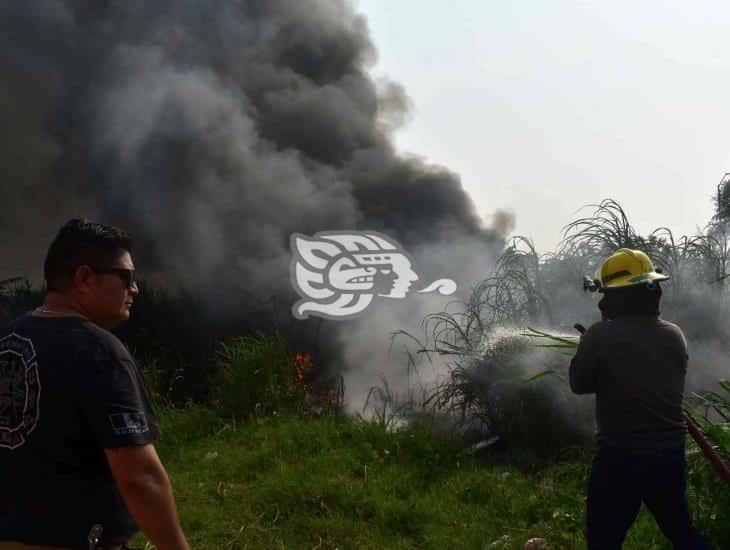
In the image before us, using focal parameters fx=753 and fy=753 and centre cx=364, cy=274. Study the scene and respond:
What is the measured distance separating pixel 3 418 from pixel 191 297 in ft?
29.9

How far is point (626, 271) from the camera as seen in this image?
3223mm

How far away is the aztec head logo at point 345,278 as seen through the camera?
31.0 feet

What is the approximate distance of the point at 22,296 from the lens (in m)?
9.91

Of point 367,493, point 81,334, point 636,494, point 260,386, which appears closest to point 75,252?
point 81,334

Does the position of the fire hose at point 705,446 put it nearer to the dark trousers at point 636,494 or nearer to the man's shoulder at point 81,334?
the dark trousers at point 636,494

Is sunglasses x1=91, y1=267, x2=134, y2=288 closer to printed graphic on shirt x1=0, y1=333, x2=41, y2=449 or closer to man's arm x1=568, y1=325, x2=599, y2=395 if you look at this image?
printed graphic on shirt x1=0, y1=333, x2=41, y2=449

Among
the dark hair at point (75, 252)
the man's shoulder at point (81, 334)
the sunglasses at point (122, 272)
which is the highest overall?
the dark hair at point (75, 252)

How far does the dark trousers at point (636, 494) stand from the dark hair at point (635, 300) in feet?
1.88

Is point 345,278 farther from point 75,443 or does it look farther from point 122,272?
point 75,443

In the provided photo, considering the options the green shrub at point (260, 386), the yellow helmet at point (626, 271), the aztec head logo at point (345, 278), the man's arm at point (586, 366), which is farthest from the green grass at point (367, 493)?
the aztec head logo at point (345, 278)

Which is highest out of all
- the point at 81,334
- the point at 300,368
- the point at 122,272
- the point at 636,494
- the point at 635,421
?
the point at 122,272

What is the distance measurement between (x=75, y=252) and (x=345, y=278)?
24.6 ft

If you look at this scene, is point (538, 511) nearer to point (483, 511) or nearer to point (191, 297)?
point (483, 511)

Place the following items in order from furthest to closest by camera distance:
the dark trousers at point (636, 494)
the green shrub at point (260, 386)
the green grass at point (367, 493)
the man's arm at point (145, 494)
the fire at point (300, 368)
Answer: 1. the fire at point (300, 368)
2. the green shrub at point (260, 386)
3. the green grass at point (367, 493)
4. the dark trousers at point (636, 494)
5. the man's arm at point (145, 494)
